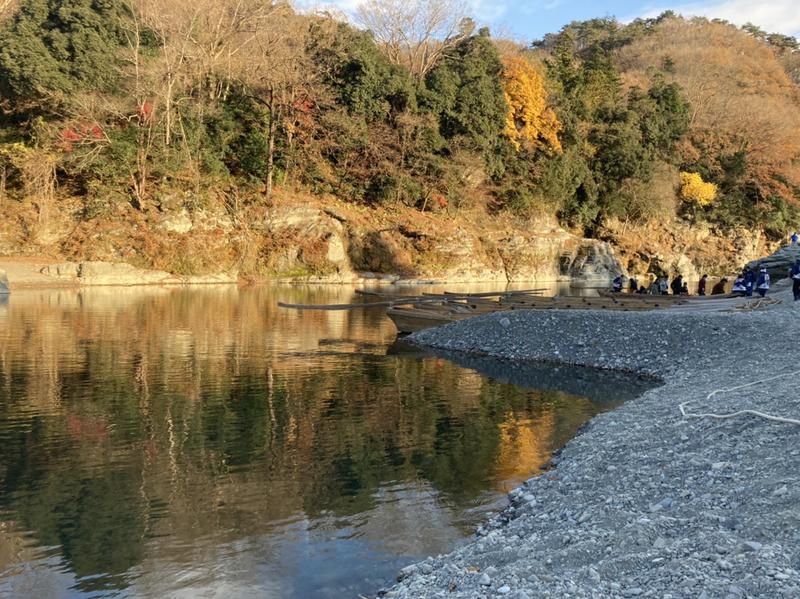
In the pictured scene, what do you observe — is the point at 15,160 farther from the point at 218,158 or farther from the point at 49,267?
the point at 218,158

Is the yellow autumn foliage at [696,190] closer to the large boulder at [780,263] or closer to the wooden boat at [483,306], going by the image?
the large boulder at [780,263]

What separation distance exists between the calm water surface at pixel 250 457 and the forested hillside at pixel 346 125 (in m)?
28.7

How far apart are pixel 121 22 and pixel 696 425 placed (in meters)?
51.7

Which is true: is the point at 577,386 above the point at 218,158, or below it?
below

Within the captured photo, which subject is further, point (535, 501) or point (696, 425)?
point (696, 425)

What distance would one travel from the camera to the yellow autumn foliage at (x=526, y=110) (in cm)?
6700

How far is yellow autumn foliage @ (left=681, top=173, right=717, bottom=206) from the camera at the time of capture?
77188 millimetres

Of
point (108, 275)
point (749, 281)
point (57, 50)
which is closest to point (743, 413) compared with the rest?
point (749, 281)

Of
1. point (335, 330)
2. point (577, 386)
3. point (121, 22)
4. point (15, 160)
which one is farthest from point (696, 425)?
point (121, 22)

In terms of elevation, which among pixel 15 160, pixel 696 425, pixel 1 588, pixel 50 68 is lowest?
pixel 1 588

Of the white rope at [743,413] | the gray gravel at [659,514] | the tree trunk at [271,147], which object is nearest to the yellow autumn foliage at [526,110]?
the tree trunk at [271,147]

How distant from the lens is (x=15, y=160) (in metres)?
45.8

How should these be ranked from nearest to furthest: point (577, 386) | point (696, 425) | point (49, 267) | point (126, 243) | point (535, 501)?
1. point (535, 501)
2. point (696, 425)
3. point (577, 386)
4. point (49, 267)
5. point (126, 243)

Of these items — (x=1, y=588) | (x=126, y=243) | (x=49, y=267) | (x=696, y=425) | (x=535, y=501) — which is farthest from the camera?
(x=126, y=243)
